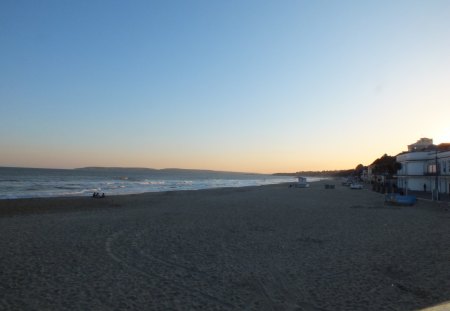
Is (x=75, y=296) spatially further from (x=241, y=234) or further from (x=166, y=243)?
(x=241, y=234)

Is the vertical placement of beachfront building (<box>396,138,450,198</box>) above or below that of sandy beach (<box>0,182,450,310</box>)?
above

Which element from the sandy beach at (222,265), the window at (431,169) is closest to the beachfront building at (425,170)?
the window at (431,169)

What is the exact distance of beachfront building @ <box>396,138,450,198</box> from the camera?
138 ft

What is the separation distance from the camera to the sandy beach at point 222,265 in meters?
7.49

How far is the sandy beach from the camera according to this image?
24.6 ft

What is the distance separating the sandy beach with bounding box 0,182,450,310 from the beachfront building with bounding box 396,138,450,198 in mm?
27623

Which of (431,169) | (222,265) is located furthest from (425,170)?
(222,265)

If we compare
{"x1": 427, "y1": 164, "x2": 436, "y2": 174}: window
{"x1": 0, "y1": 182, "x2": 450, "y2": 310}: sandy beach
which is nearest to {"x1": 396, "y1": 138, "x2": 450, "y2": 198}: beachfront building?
{"x1": 427, "y1": 164, "x2": 436, "y2": 174}: window

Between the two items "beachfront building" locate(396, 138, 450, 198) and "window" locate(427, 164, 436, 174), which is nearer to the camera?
"beachfront building" locate(396, 138, 450, 198)

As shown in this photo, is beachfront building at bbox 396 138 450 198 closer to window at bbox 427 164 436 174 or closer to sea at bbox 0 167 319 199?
window at bbox 427 164 436 174

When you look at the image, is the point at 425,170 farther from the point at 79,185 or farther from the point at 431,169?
the point at 79,185

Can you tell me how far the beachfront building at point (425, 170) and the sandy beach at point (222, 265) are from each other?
2762 centimetres

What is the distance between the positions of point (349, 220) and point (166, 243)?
10.6 m

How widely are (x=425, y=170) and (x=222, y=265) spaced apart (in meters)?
46.9
